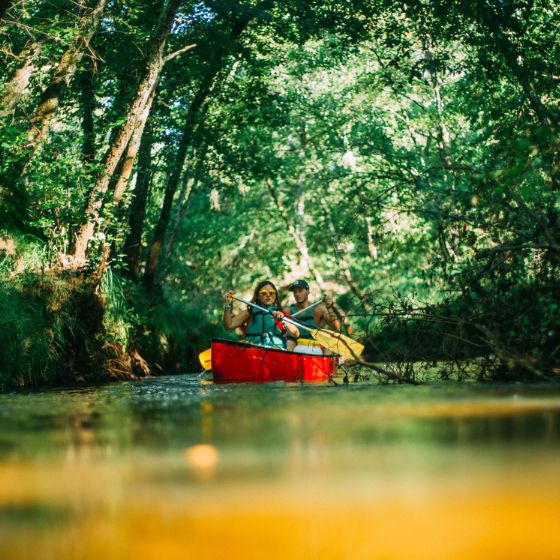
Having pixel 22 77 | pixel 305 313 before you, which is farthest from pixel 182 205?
pixel 305 313

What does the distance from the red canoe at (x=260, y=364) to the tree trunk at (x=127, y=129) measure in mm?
2534

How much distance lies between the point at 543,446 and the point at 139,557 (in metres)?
2.73

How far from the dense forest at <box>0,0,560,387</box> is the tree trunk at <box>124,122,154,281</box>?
35 mm

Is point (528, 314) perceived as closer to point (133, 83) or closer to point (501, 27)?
point (501, 27)

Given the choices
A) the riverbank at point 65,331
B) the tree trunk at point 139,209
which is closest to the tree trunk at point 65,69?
the riverbank at point 65,331

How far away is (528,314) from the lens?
10.5 m

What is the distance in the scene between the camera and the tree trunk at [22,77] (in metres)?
15.2

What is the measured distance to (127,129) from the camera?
16.0m

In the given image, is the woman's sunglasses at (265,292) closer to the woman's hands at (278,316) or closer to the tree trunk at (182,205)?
the woman's hands at (278,316)

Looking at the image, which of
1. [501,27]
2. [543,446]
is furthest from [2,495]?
[501,27]

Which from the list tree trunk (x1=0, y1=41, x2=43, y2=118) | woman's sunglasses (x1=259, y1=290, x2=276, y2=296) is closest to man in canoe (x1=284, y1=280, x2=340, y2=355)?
woman's sunglasses (x1=259, y1=290, x2=276, y2=296)

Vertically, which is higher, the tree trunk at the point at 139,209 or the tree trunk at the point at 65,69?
the tree trunk at the point at 65,69

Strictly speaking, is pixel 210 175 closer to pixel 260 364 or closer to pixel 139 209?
pixel 139 209

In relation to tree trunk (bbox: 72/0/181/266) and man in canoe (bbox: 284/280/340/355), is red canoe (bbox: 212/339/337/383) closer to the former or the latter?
man in canoe (bbox: 284/280/340/355)
